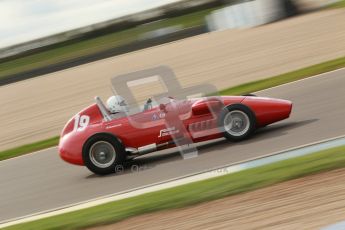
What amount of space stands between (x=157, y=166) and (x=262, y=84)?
17.9 feet

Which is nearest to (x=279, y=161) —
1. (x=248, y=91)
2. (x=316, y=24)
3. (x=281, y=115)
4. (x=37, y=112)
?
(x=281, y=115)

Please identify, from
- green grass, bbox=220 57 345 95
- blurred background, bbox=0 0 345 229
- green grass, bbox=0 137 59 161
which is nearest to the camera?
blurred background, bbox=0 0 345 229

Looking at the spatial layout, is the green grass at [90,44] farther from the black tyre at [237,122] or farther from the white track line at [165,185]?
the white track line at [165,185]

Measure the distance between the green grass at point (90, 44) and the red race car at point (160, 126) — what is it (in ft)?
87.9

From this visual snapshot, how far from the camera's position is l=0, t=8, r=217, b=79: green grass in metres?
36.8

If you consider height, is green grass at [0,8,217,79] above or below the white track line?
above

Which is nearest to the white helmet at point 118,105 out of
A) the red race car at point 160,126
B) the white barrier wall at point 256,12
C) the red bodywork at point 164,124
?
the red race car at point 160,126

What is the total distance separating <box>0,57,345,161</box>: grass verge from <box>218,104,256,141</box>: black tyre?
452 cm

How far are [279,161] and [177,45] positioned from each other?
717 inches

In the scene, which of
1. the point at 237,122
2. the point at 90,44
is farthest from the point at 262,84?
the point at 90,44

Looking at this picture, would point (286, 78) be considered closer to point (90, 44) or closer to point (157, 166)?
point (157, 166)

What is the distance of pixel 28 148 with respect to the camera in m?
12.7

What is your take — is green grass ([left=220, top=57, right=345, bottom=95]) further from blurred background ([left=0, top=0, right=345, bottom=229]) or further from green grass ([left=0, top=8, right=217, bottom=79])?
green grass ([left=0, top=8, right=217, bottom=79])

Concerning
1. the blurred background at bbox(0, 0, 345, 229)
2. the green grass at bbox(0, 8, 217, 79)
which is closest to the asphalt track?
the blurred background at bbox(0, 0, 345, 229)
